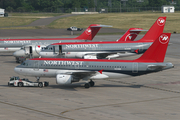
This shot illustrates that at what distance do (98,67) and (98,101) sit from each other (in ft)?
27.9

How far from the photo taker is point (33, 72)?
47656mm

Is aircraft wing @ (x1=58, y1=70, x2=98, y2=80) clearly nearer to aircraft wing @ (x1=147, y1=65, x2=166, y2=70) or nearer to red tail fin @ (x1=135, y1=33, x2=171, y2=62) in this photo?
red tail fin @ (x1=135, y1=33, x2=171, y2=62)

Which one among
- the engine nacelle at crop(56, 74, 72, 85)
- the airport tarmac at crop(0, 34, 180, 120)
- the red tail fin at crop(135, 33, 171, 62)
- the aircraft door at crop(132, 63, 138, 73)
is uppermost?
the red tail fin at crop(135, 33, 171, 62)

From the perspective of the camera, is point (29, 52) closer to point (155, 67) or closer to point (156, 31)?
point (156, 31)

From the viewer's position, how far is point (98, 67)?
4688cm

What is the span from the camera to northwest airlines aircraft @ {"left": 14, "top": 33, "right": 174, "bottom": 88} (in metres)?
45.6

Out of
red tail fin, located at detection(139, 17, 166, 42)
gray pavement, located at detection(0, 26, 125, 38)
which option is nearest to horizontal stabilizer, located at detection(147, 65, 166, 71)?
red tail fin, located at detection(139, 17, 166, 42)

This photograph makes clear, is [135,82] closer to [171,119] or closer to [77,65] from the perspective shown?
[77,65]

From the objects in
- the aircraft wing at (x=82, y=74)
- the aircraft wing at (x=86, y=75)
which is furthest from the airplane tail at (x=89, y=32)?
the aircraft wing at (x=86, y=75)

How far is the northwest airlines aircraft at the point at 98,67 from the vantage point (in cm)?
4556

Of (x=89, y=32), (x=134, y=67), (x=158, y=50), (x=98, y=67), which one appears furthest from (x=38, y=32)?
(x=158, y=50)

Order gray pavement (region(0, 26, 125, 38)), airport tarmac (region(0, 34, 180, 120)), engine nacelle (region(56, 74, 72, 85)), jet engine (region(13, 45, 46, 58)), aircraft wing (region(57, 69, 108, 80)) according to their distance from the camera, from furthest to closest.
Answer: gray pavement (region(0, 26, 125, 38)) < jet engine (region(13, 45, 46, 58)) < aircraft wing (region(57, 69, 108, 80)) < engine nacelle (region(56, 74, 72, 85)) < airport tarmac (region(0, 34, 180, 120))

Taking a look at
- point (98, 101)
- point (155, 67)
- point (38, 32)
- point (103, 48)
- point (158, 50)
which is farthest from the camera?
point (38, 32)

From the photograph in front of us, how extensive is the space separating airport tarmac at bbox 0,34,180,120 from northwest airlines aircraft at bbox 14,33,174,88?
199 cm
